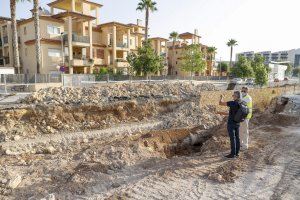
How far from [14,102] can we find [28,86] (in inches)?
186

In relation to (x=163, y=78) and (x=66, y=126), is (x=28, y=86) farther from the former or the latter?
(x=163, y=78)

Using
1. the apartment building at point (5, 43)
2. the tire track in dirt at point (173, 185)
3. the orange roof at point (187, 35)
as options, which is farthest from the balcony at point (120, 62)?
the tire track in dirt at point (173, 185)

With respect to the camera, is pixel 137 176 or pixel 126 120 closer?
pixel 137 176

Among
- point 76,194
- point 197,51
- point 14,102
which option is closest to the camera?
point 76,194

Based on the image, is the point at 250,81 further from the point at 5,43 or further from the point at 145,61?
the point at 5,43

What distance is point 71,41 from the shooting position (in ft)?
95.8

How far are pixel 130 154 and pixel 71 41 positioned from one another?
81.1 ft

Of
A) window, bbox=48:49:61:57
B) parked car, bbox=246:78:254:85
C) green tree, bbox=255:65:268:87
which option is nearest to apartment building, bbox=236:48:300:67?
→ parked car, bbox=246:78:254:85

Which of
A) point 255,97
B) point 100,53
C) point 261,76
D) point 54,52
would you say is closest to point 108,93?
point 255,97

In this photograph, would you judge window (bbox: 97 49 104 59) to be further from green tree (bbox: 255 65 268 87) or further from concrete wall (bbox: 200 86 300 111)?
green tree (bbox: 255 65 268 87)

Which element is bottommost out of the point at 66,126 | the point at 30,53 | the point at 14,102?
the point at 66,126

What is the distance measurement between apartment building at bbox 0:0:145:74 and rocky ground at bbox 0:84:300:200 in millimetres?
13537

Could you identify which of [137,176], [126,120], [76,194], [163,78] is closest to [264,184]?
[137,176]

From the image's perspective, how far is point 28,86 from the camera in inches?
755
